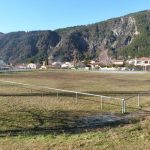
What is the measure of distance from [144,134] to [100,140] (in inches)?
69.6

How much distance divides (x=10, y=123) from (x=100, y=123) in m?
4.14

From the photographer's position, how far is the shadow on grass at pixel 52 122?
647 inches

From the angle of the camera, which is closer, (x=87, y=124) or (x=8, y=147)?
(x=8, y=147)

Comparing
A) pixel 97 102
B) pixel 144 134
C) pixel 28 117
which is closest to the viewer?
pixel 144 134

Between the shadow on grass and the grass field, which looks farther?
the shadow on grass

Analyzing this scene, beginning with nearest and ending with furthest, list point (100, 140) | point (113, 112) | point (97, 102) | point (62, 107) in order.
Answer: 1. point (100, 140)
2. point (113, 112)
3. point (62, 107)
4. point (97, 102)

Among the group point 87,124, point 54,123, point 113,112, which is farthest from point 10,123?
point 113,112

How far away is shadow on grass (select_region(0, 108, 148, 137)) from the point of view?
1642cm

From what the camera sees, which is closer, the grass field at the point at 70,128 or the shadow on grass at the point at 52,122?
the grass field at the point at 70,128

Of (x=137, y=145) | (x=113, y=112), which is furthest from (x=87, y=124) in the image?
(x=137, y=145)

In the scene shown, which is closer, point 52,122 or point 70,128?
point 70,128

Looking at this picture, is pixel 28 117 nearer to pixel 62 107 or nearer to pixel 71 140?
pixel 62 107

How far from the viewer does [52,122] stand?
1892 centimetres

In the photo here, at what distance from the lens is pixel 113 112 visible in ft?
77.8
